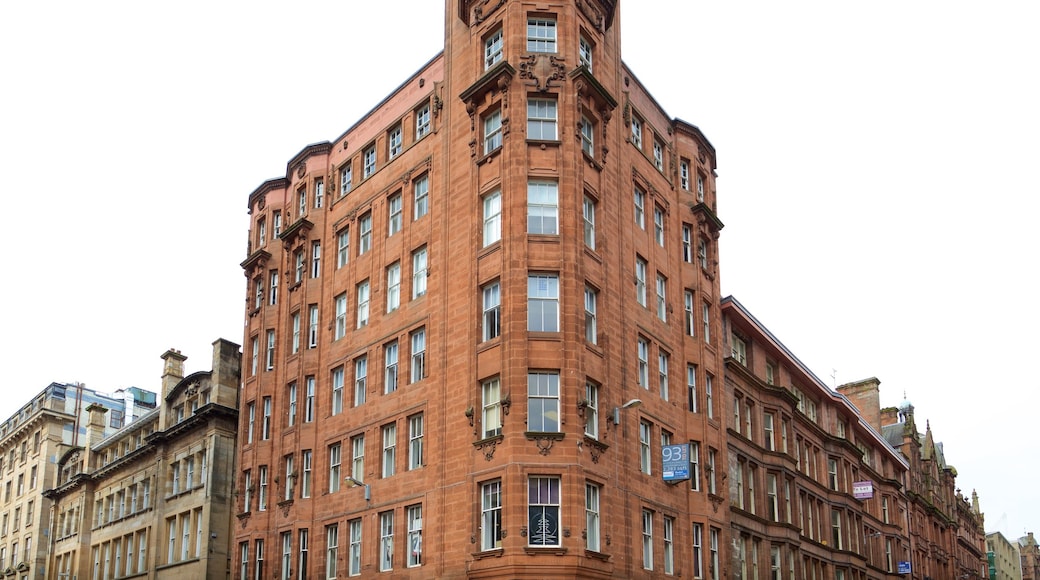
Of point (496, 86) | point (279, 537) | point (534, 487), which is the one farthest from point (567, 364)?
point (279, 537)

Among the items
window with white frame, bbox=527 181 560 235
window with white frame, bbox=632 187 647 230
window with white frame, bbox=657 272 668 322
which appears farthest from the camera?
window with white frame, bbox=657 272 668 322

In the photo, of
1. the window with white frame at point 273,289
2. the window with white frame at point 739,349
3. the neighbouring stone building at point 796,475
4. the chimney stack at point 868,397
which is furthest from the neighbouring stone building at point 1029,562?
the window with white frame at point 273,289

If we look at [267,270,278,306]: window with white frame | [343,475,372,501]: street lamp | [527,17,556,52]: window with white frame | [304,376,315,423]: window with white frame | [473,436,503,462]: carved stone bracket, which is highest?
[527,17,556,52]: window with white frame

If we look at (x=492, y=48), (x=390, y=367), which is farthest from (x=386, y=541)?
(x=492, y=48)

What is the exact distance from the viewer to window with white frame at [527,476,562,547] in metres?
36.8

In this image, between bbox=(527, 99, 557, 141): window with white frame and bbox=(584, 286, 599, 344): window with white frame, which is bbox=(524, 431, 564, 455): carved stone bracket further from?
bbox=(527, 99, 557, 141): window with white frame

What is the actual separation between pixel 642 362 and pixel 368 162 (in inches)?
723

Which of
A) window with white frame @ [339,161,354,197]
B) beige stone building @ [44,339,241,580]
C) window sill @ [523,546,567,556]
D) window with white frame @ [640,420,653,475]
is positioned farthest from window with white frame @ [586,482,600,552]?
beige stone building @ [44,339,241,580]

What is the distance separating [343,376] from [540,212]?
14.8 m

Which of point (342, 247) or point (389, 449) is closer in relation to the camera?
point (389, 449)

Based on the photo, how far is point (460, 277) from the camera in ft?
141

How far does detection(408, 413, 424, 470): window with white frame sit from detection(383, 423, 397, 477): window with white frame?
1120 millimetres

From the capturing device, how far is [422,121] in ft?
163

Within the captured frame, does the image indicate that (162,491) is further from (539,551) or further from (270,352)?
(539,551)
